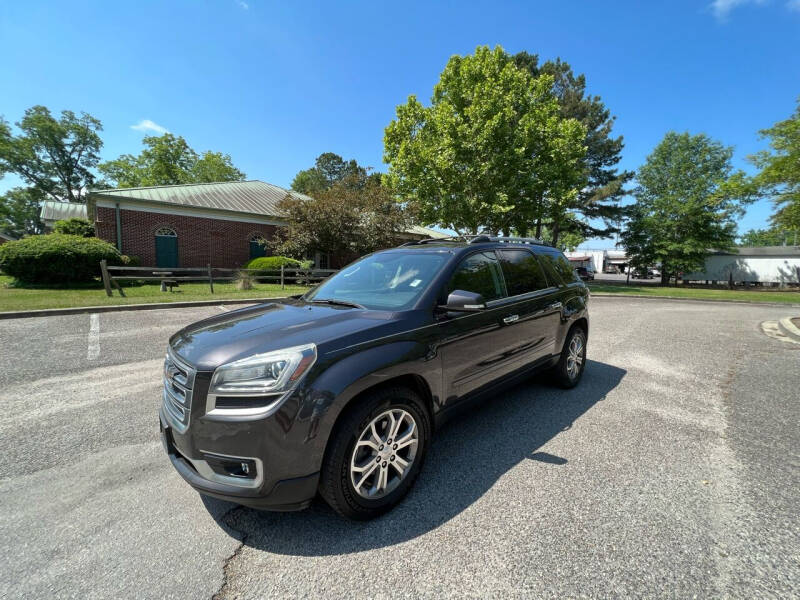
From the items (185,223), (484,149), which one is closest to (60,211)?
(185,223)

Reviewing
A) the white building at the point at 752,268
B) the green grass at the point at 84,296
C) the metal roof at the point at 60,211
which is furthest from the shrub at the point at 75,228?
the white building at the point at 752,268

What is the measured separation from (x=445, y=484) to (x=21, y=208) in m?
72.2

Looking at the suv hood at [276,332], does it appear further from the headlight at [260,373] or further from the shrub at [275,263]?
→ the shrub at [275,263]

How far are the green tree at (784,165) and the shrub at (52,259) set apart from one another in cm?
2425

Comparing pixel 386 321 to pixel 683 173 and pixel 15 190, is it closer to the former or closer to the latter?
pixel 683 173

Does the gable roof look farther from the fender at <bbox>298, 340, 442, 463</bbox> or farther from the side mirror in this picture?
the fender at <bbox>298, 340, 442, 463</bbox>

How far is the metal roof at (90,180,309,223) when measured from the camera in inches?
697

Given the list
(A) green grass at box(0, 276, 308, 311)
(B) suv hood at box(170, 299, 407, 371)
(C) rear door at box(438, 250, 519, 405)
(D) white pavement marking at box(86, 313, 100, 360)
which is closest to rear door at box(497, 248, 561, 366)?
(C) rear door at box(438, 250, 519, 405)

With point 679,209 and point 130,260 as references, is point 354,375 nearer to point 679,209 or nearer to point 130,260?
point 130,260

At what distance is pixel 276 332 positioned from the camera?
2.23 metres

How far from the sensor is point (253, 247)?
20391 mm

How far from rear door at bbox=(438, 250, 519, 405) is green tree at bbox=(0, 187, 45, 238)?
65337 mm

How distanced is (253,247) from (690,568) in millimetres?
21521

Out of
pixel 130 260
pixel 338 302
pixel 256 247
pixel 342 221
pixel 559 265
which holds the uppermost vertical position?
pixel 342 221
